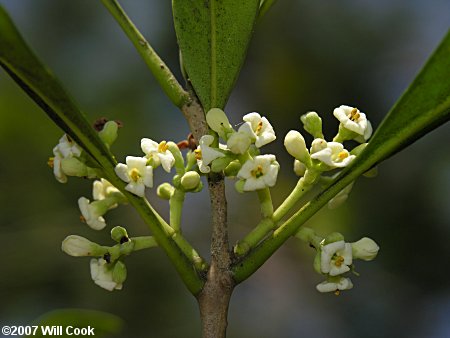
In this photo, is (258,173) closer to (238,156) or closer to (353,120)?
(238,156)

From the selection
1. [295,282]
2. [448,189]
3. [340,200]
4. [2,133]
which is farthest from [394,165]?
[340,200]

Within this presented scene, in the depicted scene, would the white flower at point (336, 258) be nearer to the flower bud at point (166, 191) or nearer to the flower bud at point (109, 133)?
the flower bud at point (166, 191)

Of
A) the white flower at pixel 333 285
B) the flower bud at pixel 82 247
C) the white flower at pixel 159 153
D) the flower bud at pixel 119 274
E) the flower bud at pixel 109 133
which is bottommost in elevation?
the white flower at pixel 333 285

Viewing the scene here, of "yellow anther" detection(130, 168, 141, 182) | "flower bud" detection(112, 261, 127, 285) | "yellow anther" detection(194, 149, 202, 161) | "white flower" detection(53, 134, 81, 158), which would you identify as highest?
"white flower" detection(53, 134, 81, 158)

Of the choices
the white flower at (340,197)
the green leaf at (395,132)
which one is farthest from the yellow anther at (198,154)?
the white flower at (340,197)

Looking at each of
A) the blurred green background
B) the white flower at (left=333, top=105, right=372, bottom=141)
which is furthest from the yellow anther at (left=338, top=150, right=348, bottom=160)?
the blurred green background

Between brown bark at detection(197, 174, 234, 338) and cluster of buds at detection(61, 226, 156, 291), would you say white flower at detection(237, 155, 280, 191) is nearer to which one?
brown bark at detection(197, 174, 234, 338)
